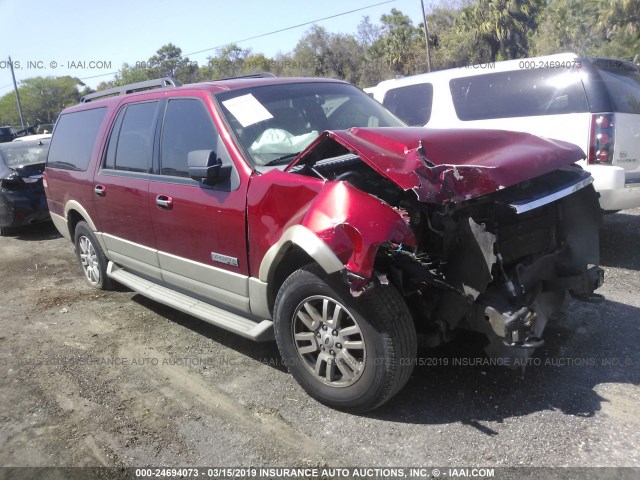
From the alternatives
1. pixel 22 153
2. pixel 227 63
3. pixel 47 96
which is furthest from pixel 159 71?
pixel 22 153

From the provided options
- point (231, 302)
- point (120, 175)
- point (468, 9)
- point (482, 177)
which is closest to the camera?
point (482, 177)

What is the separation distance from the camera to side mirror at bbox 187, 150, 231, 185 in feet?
11.4

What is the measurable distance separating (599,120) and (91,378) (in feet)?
16.9

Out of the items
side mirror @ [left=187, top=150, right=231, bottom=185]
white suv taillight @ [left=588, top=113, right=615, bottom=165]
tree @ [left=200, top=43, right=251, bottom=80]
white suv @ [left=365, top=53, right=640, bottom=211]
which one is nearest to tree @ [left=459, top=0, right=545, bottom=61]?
tree @ [left=200, top=43, right=251, bottom=80]

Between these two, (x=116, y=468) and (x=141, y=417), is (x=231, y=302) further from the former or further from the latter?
(x=116, y=468)

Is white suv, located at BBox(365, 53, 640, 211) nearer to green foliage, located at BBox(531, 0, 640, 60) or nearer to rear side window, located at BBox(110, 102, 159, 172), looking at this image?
rear side window, located at BBox(110, 102, 159, 172)

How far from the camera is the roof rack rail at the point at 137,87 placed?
5.04 m

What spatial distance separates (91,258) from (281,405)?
3.38 metres

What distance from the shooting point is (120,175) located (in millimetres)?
4641

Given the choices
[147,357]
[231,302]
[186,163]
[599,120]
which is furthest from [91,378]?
[599,120]

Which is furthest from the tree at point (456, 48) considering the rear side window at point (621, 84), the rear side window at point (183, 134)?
the rear side window at point (183, 134)

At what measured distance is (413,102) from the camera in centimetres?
739

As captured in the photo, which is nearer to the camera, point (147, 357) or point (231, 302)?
point (231, 302)

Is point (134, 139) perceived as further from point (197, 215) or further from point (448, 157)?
point (448, 157)
